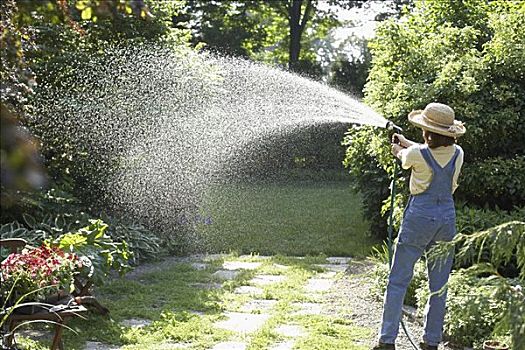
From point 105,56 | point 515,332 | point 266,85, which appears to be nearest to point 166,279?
point 105,56

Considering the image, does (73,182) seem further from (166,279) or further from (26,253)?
(26,253)

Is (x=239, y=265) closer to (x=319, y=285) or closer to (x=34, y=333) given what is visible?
(x=319, y=285)

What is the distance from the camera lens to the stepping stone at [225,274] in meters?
6.51

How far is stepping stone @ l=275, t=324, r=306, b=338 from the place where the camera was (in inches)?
186

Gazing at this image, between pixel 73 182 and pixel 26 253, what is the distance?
277 cm

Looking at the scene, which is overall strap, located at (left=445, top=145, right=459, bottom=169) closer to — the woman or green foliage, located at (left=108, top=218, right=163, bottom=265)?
the woman

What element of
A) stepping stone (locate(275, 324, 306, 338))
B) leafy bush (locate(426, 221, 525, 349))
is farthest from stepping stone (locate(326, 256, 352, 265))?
leafy bush (locate(426, 221, 525, 349))

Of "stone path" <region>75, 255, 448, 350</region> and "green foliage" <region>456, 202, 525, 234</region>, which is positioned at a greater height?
"green foliage" <region>456, 202, 525, 234</region>

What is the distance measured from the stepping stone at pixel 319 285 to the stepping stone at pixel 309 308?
51cm

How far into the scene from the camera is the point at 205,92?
7.93 meters

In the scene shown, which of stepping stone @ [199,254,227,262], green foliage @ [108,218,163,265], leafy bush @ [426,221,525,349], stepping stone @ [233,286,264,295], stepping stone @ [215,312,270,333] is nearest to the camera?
leafy bush @ [426,221,525,349]

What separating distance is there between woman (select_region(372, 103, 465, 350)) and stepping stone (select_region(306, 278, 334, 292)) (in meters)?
1.89

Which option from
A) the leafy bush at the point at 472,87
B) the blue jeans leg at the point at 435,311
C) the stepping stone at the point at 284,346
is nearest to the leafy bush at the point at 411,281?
the blue jeans leg at the point at 435,311

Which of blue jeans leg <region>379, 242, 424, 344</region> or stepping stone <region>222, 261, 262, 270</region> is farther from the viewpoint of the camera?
stepping stone <region>222, 261, 262, 270</region>
